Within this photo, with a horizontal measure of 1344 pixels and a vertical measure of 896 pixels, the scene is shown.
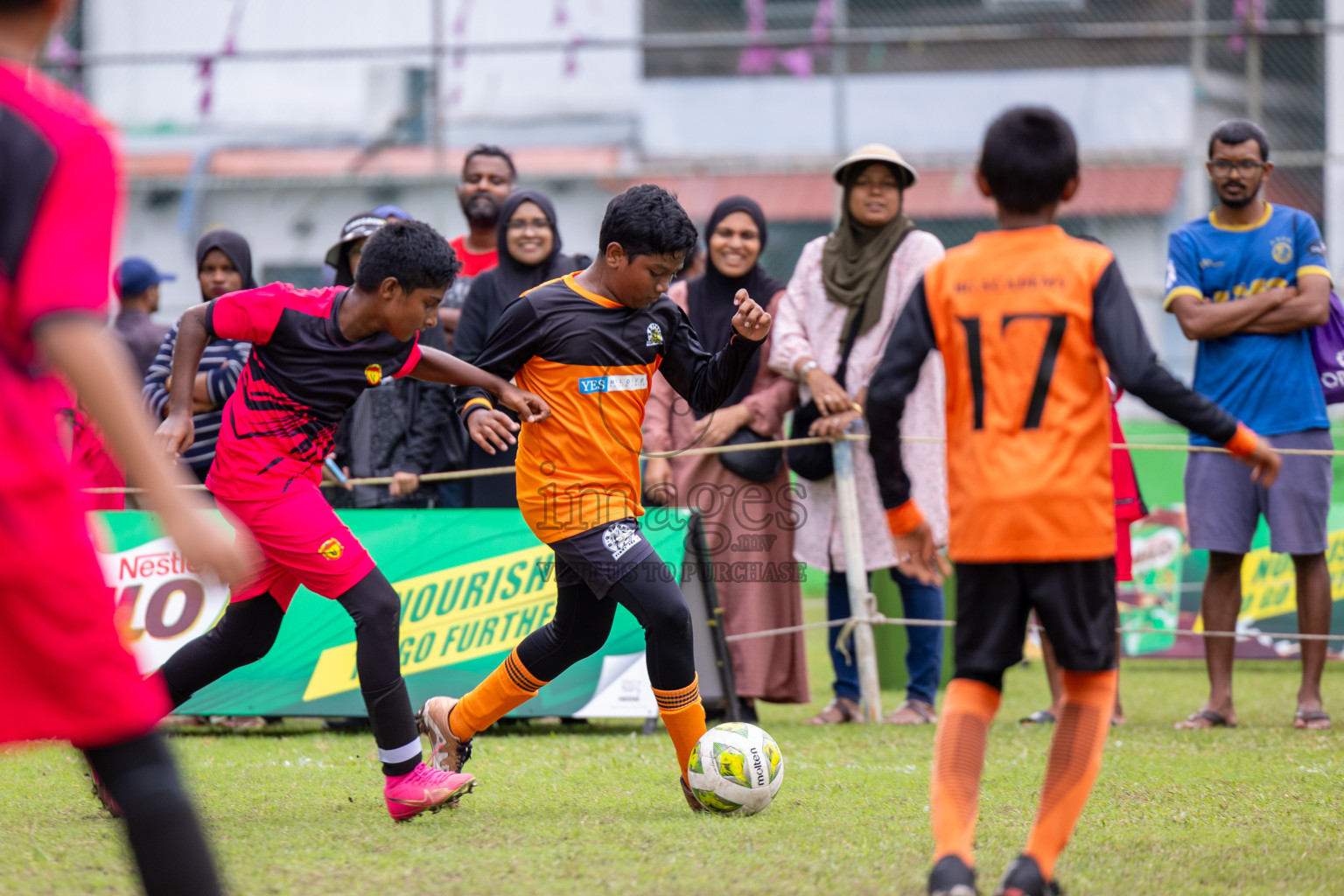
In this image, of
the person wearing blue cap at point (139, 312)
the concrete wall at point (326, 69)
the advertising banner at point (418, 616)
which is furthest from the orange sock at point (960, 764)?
the concrete wall at point (326, 69)

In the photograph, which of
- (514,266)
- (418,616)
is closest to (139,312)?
(514,266)

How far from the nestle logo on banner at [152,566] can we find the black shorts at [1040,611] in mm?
4265

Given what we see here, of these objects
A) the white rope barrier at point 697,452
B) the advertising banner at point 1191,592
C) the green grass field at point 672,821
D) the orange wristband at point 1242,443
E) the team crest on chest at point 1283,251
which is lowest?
the advertising banner at point 1191,592

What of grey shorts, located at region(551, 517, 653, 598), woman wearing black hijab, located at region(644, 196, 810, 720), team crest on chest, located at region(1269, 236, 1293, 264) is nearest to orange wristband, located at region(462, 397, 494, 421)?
grey shorts, located at region(551, 517, 653, 598)

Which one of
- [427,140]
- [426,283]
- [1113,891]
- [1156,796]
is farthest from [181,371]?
[427,140]

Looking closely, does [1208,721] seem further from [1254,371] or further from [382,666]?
[382,666]

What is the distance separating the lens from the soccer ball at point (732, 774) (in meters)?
4.21

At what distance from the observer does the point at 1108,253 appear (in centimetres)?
312

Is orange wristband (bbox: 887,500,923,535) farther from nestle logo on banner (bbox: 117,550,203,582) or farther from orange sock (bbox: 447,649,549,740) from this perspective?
nestle logo on banner (bbox: 117,550,203,582)

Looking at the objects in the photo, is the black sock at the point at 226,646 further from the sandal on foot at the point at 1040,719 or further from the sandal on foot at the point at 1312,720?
the sandal on foot at the point at 1312,720

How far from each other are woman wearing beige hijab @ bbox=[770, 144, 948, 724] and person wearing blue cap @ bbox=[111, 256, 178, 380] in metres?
3.46

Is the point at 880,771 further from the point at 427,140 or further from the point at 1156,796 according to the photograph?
the point at 427,140

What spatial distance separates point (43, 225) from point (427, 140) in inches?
513

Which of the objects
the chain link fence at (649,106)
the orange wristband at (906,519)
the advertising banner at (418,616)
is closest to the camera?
the orange wristband at (906,519)
